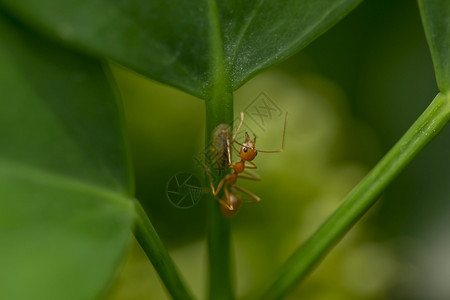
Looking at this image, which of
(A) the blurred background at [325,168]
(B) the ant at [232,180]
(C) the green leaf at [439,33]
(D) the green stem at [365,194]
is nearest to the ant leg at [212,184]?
(B) the ant at [232,180]

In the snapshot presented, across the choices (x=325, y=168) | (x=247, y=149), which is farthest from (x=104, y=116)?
(x=325, y=168)

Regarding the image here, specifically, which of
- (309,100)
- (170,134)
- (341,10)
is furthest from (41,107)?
(309,100)

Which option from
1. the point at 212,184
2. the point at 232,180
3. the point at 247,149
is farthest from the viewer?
the point at 247,149

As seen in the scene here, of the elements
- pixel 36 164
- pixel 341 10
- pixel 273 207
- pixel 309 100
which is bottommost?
pixel 273 207

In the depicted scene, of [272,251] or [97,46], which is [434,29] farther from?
[272,251]

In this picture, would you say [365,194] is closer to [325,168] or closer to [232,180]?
[232,180]

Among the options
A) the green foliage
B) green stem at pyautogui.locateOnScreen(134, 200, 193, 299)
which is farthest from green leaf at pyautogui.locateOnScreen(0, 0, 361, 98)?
green stem at pyautogui.locateOnScreen(134, 200, 193, 299)

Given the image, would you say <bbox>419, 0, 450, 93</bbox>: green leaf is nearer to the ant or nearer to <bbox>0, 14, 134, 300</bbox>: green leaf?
the ant
